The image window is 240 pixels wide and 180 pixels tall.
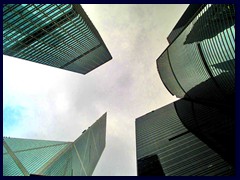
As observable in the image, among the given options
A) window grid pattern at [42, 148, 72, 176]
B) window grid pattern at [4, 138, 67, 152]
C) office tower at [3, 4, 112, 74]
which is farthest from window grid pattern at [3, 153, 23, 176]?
office tower at [3, 4, 112, 74]

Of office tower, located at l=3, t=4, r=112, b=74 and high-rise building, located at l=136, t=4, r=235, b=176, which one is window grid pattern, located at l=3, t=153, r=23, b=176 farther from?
high-rise building, located at l=136, t=4, r=235, b=176

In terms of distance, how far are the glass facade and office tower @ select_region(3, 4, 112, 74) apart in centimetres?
3149

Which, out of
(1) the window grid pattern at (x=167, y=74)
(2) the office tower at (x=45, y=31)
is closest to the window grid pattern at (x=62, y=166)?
(2) the office tower at (x=45, y=31)

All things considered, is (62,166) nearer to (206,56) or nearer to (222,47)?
(206,56)

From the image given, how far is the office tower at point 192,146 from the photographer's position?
45.5 m

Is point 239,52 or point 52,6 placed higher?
point 52,6

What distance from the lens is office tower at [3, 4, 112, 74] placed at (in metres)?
51.6

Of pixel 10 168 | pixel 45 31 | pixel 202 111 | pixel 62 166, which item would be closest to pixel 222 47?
pixel 202 111

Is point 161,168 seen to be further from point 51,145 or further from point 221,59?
point 51,145

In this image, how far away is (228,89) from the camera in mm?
66125

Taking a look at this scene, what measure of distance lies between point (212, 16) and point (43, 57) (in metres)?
56.5

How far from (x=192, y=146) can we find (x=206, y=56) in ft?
85.5

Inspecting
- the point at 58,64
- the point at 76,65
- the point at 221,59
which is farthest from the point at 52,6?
the point at 76,65

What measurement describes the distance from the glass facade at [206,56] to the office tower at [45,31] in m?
31.5
